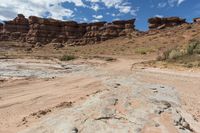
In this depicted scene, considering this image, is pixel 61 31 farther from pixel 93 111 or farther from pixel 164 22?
pixel 93 111

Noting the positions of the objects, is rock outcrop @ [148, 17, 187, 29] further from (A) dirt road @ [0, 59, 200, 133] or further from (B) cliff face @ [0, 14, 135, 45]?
(A) dirt road @ [0, 59, 200, 133]

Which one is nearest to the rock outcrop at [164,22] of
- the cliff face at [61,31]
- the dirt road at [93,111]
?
the cliff face at [61,31]

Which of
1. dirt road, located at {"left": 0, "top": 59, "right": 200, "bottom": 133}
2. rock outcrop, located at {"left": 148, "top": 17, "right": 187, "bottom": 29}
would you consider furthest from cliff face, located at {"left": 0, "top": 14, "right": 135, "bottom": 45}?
dirt road, located at {"left": 0, "top": 59, "right": 200, "bottom": 133}

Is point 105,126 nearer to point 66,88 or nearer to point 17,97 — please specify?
point 17,97

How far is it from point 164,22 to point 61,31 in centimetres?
3313

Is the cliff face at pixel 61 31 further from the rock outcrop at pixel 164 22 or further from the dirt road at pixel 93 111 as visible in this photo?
the dirt road at pixel 93 111

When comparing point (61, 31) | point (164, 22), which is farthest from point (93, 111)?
Answer: point (61, 31)

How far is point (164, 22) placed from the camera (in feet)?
311

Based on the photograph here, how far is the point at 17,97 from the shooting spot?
465 inches

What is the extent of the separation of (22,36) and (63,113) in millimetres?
93399

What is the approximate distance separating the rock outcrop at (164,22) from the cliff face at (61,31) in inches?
248

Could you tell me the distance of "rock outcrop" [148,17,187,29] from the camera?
92944 mm

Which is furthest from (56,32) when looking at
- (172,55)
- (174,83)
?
(174,83)

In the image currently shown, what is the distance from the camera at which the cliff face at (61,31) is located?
307ft
